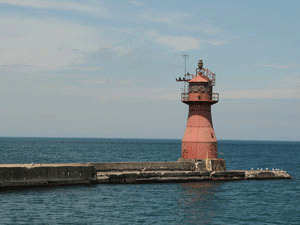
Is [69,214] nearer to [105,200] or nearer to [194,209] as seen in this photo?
[105,200]

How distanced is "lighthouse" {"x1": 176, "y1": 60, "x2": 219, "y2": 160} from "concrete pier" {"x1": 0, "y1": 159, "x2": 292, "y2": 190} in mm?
988

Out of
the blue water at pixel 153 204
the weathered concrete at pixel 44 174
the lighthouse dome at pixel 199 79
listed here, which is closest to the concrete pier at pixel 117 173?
the weathered concrete at pixel 44 174

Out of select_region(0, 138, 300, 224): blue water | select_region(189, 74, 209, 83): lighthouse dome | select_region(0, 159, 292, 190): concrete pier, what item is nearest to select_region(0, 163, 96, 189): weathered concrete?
select_region(0, 159, 292, 190): concrete pier

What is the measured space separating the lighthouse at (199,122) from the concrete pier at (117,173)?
3.24 ft

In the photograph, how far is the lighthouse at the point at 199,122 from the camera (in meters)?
42.4

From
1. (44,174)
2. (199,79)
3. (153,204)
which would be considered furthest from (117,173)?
(199,79)

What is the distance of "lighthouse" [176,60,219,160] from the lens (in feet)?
139

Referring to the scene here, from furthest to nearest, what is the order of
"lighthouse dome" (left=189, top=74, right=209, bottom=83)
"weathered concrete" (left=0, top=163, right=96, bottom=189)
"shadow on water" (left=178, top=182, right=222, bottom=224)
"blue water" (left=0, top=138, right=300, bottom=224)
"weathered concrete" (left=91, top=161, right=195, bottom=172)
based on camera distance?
1. "lighthouse dome" (left=189, top=74, right=209, bottom=83)
2. "weathered concrete" (left=91, top=161, right=195, bottom=172)
3. "weathered concrete" (left=0, top=163, right=96, bottom=189)
4. "shadow on water" (left=178, top=182, right=222, bottom=224)
5. "blue water" (left=0, top=138, right=300, bottom=224)

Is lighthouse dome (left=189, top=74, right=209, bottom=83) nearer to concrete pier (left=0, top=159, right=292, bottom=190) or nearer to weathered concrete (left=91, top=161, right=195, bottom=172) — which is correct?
concrete pier (left=0, top=159, right=292, bottom=190)

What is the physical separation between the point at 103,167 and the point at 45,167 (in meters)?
6.86

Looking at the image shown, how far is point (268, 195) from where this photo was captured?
3606 cm

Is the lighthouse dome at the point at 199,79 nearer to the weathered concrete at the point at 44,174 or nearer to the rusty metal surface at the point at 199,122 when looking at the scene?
the rusty metal surface at the point at 199,122

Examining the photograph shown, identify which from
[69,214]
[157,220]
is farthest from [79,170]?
[157,220]

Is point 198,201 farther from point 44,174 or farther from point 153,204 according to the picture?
point 44,174
